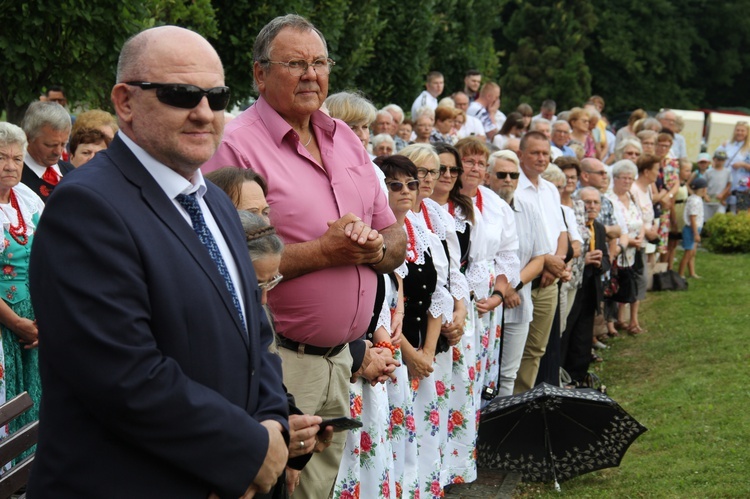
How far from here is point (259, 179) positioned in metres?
3.92

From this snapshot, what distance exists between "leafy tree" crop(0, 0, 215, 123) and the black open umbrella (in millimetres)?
4035

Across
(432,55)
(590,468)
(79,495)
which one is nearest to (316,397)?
(79,495)

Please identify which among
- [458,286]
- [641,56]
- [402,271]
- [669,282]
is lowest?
[669,282]

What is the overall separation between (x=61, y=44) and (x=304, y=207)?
4471 mm

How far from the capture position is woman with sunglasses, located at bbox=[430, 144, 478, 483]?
22.1 feet

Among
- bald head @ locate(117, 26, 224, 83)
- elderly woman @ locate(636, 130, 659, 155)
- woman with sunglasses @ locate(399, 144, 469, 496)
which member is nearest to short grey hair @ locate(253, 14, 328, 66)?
bald head @ locate(117, 26, 224, 83)

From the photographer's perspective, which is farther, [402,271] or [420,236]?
[420,236]

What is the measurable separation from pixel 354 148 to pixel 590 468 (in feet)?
10.8

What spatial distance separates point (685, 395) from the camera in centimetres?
924

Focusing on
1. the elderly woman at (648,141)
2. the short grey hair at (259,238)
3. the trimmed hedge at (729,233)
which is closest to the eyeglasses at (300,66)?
the short grey hair at (259,238)

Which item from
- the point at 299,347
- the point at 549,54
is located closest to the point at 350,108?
the point at 299,347

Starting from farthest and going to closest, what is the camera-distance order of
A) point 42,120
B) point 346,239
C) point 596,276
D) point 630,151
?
point 630,151 → point 596,276 → point 42,120 → point 346,239

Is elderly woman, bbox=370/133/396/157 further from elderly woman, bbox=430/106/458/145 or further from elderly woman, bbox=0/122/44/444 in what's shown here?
elderly woman, bbox=0/122/44/444

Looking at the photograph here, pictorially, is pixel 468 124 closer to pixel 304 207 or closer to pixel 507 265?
pixel 507 265
